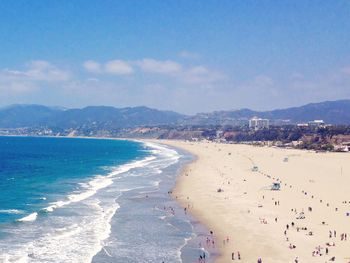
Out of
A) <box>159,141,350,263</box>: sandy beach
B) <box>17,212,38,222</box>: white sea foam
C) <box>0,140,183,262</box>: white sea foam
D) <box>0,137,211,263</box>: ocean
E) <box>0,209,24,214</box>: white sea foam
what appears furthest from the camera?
<box>0,209,24,214</box>: white sea foam

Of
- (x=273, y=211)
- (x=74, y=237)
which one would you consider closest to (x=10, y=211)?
(x=74, y=237)

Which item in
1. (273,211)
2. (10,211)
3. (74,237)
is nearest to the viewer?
(74,237)

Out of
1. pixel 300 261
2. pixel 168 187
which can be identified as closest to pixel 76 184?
pixel 168 187

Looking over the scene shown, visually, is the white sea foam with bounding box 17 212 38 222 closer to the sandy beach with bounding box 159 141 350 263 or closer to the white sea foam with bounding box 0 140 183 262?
the white sea foam with bounding box 0 140 183 262

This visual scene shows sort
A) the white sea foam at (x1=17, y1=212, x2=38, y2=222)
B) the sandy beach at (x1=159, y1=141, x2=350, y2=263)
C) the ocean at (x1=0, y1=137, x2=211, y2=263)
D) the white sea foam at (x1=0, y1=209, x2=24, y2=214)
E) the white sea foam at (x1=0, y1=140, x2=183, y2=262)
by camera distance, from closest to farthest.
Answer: the white sea foam at (x1=0, y1=140, x2=183, y2=262)
the ocean at (x1=0, y1=137, x2=211, y2=263)
the sandy beach at (x1=159, y1=141, x2=350, y2=263)
the white sea foam at (x1=17, y1=212, x2=38, y2=222)
the white sea foam at (x1=0, y1=209, x2=24, y2=214)

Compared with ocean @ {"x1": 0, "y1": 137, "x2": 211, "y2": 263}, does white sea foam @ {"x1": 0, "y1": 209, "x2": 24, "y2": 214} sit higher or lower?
higher

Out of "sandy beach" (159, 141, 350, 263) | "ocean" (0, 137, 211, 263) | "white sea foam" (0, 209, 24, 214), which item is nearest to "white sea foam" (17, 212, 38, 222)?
"ocean" (0, 137, 211, 263)

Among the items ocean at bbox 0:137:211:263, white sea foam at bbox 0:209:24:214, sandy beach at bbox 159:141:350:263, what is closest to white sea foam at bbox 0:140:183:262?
ocean at bbox 0:137:211:263

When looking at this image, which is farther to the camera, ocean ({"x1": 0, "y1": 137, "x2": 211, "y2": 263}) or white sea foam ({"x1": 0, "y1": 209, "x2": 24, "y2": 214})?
white sea foam ({"x1": 0, "y1": 209, "x2": 24, "y2": 214})

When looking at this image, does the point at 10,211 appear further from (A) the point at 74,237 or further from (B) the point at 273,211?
(B) the point at 273,211
